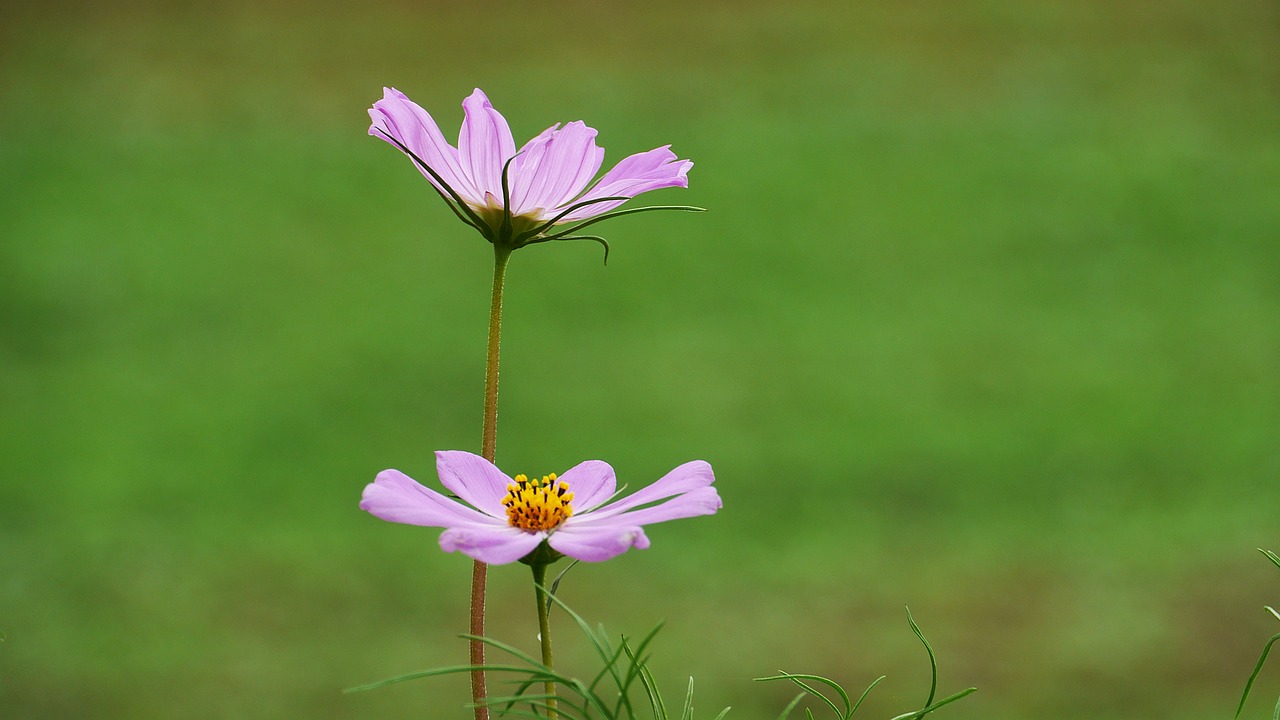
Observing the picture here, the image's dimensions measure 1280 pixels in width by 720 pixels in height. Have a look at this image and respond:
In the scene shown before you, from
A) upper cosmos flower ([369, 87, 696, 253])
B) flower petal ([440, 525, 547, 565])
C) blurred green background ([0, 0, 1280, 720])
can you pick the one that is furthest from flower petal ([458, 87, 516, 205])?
blurred green background ([0, 0, 1280, 720])

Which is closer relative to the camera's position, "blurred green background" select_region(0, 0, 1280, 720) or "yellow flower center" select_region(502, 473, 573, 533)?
"yellow flower center" select_region(502, 473, 573, 533)

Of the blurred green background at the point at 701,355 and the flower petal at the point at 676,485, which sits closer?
the flower petal at the point at 676,485

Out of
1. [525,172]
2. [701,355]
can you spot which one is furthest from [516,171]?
[701,355]

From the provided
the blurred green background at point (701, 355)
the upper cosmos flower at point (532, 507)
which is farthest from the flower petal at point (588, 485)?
the blurred green background at point (701, 355)

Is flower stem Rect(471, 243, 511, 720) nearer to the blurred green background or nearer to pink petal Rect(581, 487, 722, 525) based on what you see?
pink petal Rect(581, 487, 722, 525)

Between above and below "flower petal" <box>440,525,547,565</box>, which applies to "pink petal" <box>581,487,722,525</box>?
above

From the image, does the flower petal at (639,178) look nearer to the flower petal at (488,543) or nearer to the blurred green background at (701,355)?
the flower petal at (488,543)

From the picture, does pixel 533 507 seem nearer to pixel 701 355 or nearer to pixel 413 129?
pixel 413 129
